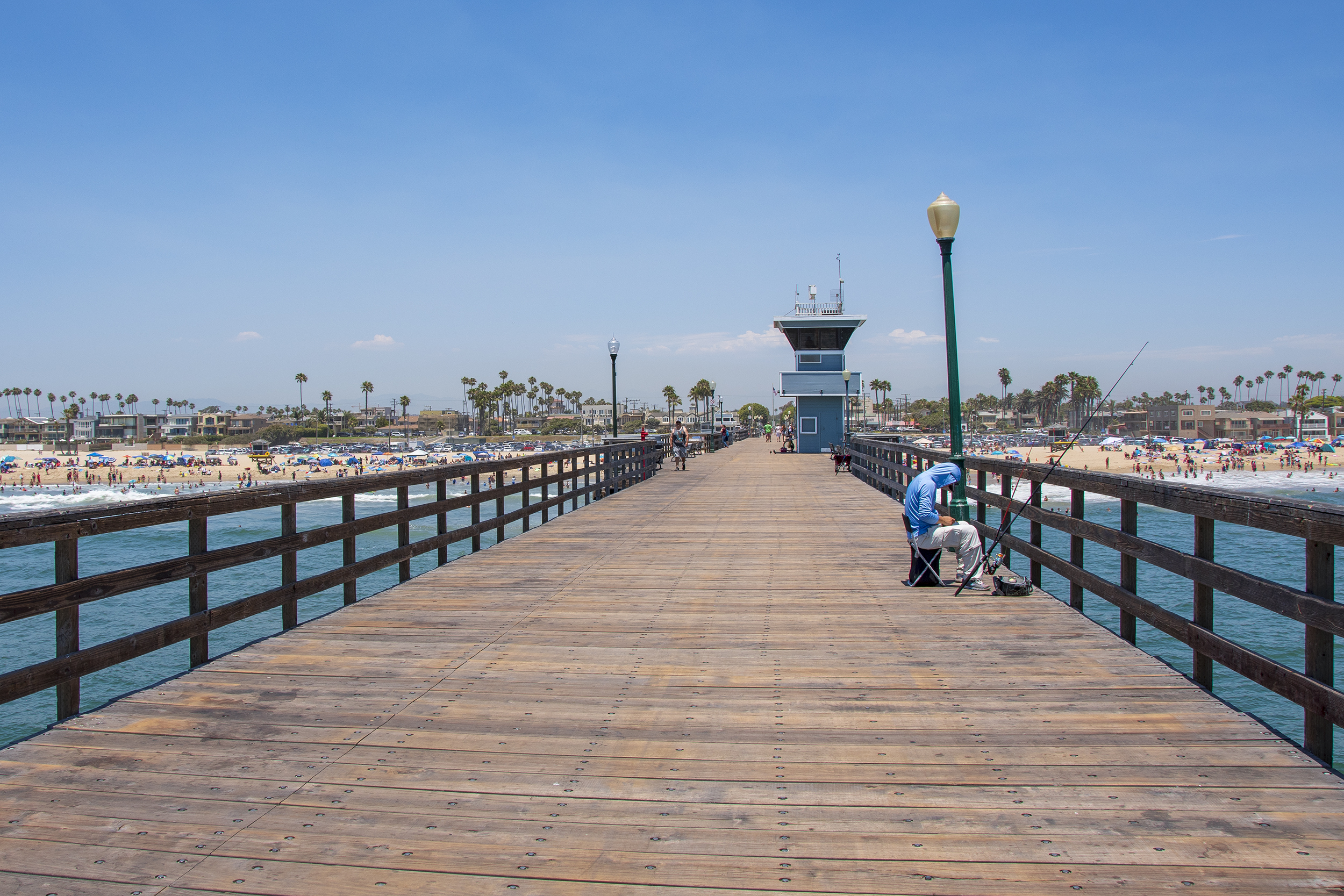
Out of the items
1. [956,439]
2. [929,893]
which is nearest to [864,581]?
[956,439]

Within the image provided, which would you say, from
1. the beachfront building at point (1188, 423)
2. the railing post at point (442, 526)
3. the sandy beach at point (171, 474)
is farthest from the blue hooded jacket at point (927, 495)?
the beachfront building at point (1188, 423)

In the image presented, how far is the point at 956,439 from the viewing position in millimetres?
9148

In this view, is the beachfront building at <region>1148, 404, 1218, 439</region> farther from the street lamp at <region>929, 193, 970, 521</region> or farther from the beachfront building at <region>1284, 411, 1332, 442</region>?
the street lamp at <region>929, 193, 970, 521</region>

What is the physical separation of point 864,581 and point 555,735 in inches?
183

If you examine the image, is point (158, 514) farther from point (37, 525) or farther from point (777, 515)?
point (777, 515)

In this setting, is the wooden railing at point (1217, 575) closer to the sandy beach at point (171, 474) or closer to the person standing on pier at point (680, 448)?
the person standing on pier at point (680, 448)

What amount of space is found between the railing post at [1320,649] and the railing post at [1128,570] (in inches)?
68.7

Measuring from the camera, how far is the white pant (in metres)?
7.30

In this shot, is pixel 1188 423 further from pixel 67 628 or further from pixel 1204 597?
pixel 67 628

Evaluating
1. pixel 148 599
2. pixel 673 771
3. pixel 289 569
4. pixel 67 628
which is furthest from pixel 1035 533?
pixel 148 599

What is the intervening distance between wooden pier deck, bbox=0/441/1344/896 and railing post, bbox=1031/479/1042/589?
122cm

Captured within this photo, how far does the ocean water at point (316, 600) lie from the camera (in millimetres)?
18094

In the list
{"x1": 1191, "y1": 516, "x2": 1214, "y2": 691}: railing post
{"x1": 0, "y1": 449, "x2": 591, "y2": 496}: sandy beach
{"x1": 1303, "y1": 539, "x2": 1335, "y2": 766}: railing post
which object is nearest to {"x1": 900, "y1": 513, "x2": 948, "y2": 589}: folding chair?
{"x1": 1191, "y1": 516, "x2": 1214, "y2": 691}: railing post

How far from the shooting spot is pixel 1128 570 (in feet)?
19.2
